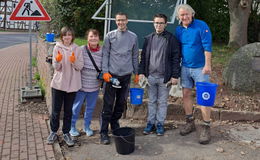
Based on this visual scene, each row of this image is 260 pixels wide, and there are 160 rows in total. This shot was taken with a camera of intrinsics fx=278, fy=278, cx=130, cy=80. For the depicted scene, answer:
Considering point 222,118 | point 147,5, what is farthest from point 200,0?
point 222,118

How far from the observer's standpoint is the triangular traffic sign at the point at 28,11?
5.63m

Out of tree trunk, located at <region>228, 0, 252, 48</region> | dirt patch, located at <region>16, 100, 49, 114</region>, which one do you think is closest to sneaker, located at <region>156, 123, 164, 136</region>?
dirt patch, located at <region>16, 100, 49, 114</region>

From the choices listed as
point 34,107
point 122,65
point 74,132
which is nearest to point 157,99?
point 122,65

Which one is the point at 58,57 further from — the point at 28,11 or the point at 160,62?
the point at 28,11

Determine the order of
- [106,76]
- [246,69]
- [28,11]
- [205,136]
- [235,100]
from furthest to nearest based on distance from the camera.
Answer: [246,69] < [28,11] < [235,100] < [205,136] < [106,76]

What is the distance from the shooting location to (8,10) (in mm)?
42656

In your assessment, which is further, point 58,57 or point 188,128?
Result: point 188,128

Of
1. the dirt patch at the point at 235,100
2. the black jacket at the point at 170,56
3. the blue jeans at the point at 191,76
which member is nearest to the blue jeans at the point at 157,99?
the black jacket at the point at 170,56

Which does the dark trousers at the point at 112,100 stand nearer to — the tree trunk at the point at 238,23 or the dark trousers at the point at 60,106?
the dark trousers at the point at 60,106

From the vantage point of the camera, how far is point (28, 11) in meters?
5.74

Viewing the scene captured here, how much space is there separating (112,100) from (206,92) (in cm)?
140

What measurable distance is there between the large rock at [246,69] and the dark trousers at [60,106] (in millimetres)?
3704

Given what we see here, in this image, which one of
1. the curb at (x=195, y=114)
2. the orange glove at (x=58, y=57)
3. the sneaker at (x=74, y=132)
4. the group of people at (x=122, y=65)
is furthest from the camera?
the curb at (x=195, y=114)

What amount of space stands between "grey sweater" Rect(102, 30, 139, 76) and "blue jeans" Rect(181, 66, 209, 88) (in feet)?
3.01
